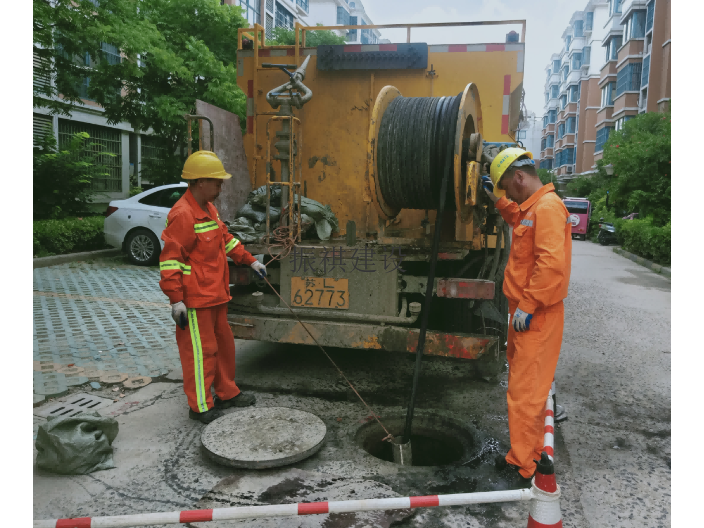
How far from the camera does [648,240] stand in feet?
49.0

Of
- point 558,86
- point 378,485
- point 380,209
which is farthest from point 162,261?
point 558,86

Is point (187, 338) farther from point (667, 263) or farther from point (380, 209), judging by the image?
point (667, 263)

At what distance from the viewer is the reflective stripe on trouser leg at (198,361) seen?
3.83 metres

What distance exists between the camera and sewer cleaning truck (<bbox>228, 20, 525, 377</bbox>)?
12.8 ft

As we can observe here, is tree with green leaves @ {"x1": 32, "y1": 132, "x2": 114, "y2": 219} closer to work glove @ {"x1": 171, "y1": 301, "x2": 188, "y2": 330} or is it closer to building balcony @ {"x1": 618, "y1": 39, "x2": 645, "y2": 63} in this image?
work glove @ {"x1": 171, "y1": 301, "x2": 188, "y2": 330}

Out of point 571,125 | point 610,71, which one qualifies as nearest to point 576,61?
point 571,125

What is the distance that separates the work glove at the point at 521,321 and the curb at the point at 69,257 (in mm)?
9984

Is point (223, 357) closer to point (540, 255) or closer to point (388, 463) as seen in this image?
point (388, 463)

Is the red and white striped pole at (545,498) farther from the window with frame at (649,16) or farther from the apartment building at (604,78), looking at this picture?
the window with frame at (649,16)

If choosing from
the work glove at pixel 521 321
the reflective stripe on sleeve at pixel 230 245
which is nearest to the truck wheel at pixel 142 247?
the reflective stripe on sleeve at pixel 230 245

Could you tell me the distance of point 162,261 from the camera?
3648mm

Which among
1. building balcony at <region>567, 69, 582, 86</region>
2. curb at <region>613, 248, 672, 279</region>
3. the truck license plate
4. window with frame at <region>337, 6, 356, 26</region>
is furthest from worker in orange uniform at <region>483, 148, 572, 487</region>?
building balcony at <region>567, 69, 582, 86</region>

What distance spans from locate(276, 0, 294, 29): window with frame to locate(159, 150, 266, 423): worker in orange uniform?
35050 mm
